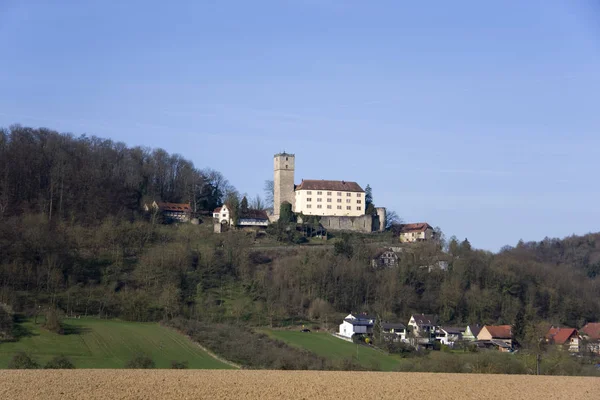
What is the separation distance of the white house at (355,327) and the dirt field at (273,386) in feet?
82.3

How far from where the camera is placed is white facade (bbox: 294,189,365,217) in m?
81.8

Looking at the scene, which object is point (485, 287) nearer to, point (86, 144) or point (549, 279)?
point (549, 279)

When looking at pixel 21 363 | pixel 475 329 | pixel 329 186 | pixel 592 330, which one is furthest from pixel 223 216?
pixel 21 363

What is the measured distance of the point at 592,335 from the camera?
5978cm

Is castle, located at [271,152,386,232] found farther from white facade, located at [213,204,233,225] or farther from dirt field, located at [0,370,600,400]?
dirt field, located at [0,370,600,400]

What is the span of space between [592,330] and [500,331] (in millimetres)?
7615

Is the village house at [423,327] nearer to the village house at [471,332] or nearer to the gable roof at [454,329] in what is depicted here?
the gable roof at [454,329]

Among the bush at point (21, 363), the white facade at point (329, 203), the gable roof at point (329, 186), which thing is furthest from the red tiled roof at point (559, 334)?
the bush at point (21, 363)

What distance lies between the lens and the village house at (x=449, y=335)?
183 feet

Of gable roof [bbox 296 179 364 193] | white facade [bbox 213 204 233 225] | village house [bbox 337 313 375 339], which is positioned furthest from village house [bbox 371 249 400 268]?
white facade [bbox 213 204 233 225]

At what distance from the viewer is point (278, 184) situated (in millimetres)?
83812

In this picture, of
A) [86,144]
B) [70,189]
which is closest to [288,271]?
[70,189]

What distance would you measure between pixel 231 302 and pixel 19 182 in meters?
26.0

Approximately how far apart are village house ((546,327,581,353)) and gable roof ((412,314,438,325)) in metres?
7.92
